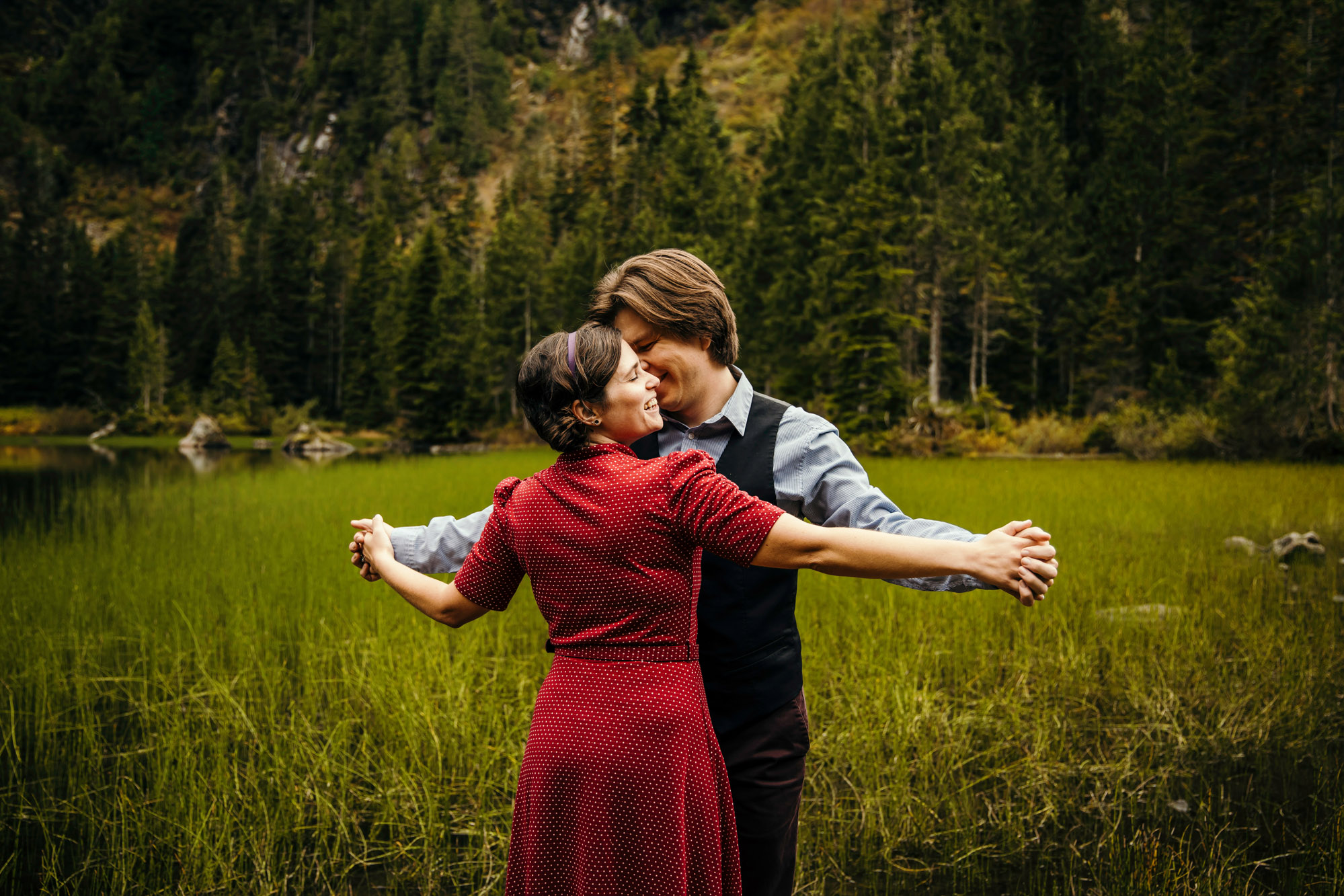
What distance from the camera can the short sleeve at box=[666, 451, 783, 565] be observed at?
4.91ft

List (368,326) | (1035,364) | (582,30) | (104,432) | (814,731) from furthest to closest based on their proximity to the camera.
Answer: (582,30)
(368,326)
(104,432)
(1035,364)
(814,731)

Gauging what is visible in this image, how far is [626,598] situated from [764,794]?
71 cm

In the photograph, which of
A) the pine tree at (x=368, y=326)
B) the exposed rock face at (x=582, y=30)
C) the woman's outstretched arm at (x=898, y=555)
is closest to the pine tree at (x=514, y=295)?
the pine tree at (x=368, y=326)

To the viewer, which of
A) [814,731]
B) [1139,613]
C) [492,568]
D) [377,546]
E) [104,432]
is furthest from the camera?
[104,432]

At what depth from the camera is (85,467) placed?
2161 centimetres

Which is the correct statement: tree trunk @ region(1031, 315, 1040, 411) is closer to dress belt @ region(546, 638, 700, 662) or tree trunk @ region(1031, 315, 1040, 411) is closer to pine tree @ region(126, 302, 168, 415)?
dress belt @ region(546, 638, 700, 662)

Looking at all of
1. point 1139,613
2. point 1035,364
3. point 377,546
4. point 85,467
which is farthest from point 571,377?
point 1035,364

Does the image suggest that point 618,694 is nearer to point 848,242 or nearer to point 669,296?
point 669,296

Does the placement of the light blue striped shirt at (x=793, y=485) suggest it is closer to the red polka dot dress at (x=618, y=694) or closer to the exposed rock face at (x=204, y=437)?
the red polka dot dress at (x=618, y=694)

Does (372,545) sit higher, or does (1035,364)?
(1035,364)

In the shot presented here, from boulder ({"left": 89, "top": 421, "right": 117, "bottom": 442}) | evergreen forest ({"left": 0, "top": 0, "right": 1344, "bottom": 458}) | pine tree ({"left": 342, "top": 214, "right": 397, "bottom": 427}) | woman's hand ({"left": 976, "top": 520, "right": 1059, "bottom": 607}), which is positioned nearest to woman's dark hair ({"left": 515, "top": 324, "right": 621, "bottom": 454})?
evergreen forest ({"left": 0, "top": 0, "right": 1344, "bottom": 458})

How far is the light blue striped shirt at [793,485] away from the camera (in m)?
1.96

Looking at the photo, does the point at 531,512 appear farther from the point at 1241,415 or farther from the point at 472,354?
the point at 472,354

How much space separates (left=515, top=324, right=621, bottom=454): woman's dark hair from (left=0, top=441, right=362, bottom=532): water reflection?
1073cm
